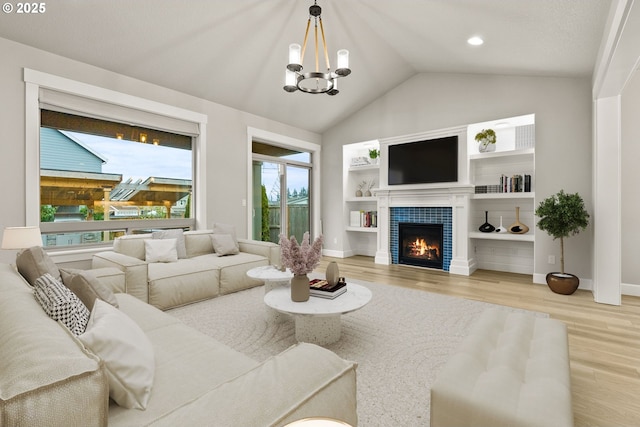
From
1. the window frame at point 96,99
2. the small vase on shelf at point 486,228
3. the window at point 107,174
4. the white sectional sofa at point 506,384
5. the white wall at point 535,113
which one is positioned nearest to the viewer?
the white sectional sofa at point 506,384

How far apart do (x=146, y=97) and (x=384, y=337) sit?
4065 millimetres

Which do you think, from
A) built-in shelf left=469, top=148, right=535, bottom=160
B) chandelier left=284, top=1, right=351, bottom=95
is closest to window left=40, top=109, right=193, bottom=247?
chandelier left=284, top=1, right=351, bottom=95

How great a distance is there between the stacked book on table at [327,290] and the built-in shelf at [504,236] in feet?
10.4

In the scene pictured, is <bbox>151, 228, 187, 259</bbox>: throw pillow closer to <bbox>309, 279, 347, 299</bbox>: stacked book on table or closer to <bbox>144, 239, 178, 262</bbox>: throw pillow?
<bbox>144, 239, 178, 262</bbox>: throw pillow

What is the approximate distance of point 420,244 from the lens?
5.48 m

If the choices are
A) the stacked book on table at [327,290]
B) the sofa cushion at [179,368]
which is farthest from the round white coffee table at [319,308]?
the sofa cushion at [179,368]

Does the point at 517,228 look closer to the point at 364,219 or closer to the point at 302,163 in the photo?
the point at 364,219

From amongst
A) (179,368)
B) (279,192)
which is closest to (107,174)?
(279,192)

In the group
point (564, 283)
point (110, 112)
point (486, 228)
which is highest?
point (110, 112)

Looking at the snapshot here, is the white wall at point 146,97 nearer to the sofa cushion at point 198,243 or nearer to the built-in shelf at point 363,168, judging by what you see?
the sofa cushion at point 198,243

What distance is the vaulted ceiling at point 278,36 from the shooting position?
3006 millimetres

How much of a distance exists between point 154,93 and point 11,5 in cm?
148

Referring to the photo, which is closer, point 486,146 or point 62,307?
point 62,307

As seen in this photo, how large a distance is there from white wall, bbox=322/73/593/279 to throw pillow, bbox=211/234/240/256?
3.40 m
